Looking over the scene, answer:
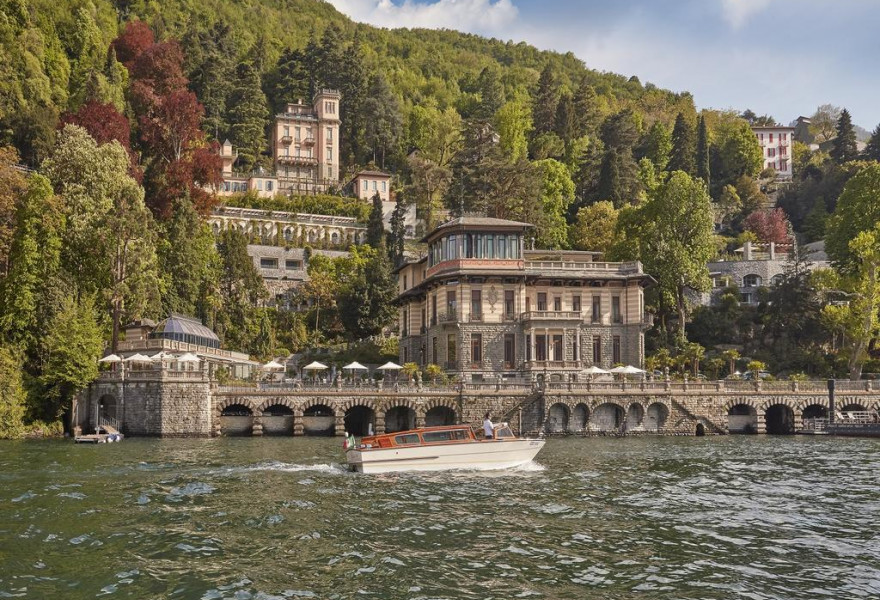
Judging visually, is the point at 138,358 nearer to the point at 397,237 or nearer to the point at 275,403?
the point at 275,403

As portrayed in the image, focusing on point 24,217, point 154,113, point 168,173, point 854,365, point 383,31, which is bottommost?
point 854,365

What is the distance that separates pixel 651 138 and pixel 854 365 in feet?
265

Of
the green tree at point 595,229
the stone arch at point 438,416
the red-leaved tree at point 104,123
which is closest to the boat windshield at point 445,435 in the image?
the stone arch at point 438,416

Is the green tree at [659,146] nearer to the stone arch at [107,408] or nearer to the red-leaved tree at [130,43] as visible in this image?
the red-leaved tree at [130,43]

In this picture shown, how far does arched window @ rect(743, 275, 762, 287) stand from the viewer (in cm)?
9744

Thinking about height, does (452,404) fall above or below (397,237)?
below

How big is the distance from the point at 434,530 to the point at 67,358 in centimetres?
3768

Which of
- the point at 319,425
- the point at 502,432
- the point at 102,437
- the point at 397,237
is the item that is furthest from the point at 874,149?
the point at 102,437

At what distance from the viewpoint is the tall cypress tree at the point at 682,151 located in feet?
433

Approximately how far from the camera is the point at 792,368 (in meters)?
77.4

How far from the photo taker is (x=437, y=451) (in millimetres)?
37812

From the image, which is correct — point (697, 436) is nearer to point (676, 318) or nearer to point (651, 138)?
point (676, 318)

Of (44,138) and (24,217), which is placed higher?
(44,138)

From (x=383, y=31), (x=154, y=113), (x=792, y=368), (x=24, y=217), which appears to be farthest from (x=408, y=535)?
(x=383, y=31)
